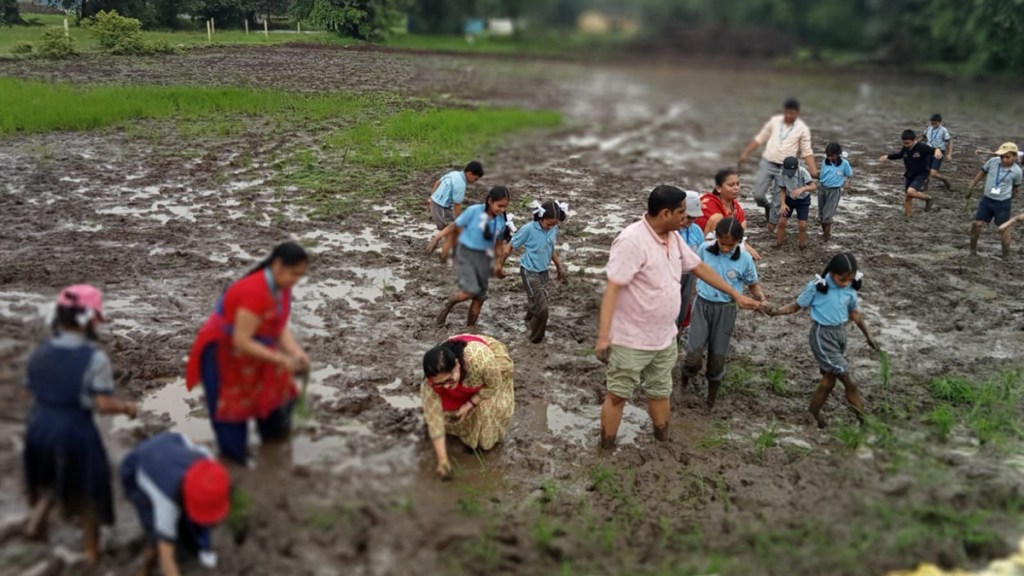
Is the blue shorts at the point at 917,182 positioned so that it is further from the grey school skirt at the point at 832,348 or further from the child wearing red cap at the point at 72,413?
→ the child wearing red cap at the point at 72,413

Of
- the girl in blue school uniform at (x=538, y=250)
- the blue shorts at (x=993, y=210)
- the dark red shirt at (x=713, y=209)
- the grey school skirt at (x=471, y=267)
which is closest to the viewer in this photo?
the grey school skirt at (x=471, y=267)

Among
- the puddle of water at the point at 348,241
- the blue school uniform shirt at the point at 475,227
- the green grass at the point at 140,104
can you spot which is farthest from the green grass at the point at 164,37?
the blue school uniform shirt at the point at 475,227

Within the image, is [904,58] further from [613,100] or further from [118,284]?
[118,284]

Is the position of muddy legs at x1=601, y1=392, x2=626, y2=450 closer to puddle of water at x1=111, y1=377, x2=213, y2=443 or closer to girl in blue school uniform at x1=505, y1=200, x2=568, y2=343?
girl in blue school uniform at x1=505, y1=200, x2=568, y2=343

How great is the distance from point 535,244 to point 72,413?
386 cm

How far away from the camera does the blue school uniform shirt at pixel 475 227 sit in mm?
5680

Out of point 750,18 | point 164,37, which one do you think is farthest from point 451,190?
point 750,18

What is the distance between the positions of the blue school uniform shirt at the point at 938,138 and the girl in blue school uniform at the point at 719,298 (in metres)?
4.28

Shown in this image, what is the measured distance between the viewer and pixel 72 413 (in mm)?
3664

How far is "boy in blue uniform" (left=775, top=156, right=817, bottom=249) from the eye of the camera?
29.4 feet

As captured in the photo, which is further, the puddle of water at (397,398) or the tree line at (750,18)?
the tree line at (750,18)

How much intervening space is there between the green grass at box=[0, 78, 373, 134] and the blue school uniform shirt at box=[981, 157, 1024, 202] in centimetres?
639

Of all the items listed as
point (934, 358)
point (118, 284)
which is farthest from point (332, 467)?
point (934, 358)

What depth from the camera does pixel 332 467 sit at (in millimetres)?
4461
